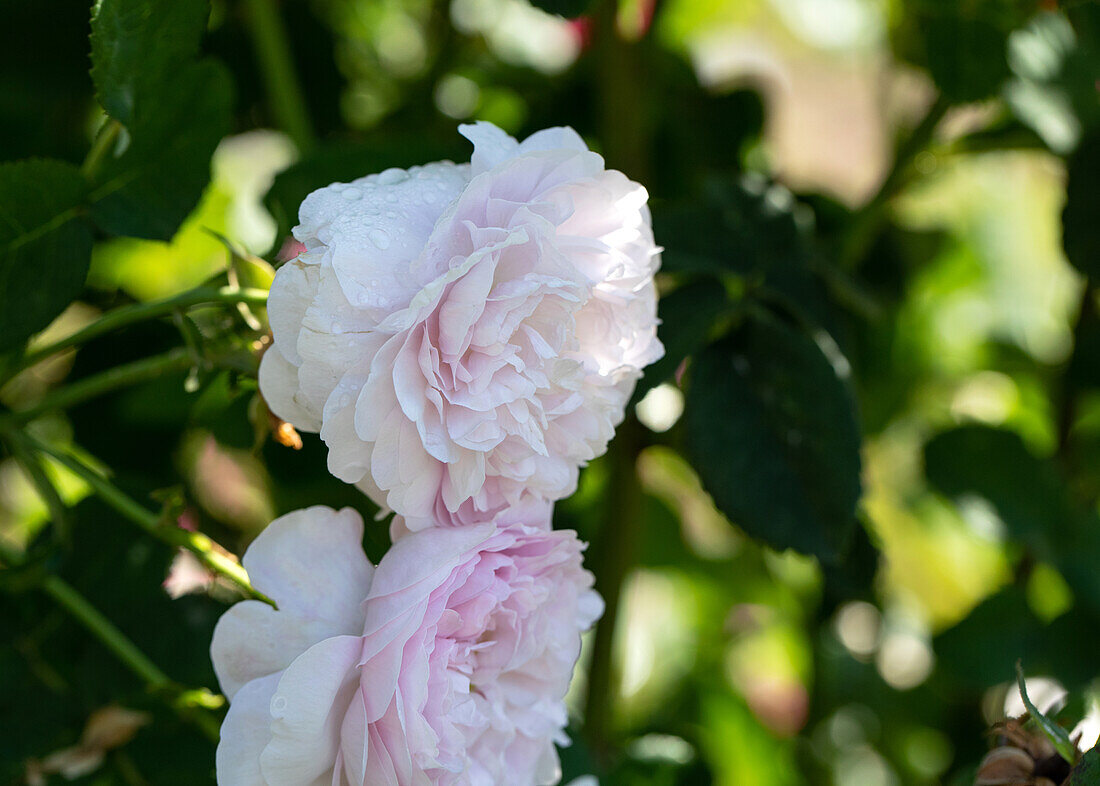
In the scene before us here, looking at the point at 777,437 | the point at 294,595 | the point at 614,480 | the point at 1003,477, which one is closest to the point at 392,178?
the point at 294,595

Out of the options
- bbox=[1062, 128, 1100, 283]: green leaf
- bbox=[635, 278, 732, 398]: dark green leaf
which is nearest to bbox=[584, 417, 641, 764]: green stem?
bbox=[635, 278, 732, 398]: dark green leaf

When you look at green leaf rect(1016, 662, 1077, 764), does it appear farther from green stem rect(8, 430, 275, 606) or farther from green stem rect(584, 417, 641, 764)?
green stem rect(584, 417, 641, 764)

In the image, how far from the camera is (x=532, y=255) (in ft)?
1.10

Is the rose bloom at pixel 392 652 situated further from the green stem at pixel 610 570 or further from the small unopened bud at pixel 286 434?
the green stem at pixel 610 570

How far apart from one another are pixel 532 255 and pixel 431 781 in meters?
0.18

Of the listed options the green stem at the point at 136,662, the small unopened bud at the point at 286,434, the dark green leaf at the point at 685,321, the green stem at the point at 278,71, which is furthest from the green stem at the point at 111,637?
the green stem at the point at 278,71

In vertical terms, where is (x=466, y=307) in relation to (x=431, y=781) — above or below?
above

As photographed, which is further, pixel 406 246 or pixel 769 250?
pixel 769 250

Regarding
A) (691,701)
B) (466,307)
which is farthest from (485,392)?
(691,701)

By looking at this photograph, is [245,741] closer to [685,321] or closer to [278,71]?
[685,321]

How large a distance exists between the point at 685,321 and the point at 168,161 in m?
0.27

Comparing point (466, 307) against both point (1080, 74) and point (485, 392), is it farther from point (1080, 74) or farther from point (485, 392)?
point (1080, 74)

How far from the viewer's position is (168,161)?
45 centimetres

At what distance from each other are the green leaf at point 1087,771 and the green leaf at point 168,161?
40 cm
